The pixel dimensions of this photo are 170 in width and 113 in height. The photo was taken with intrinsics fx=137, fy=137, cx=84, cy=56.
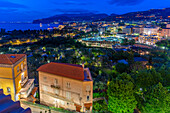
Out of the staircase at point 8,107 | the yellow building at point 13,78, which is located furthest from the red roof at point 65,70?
the staircase at point 8,107

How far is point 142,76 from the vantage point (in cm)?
1227

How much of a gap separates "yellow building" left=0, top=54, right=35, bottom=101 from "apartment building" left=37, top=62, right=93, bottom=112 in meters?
1.35

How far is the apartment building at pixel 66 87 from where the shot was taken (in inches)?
339

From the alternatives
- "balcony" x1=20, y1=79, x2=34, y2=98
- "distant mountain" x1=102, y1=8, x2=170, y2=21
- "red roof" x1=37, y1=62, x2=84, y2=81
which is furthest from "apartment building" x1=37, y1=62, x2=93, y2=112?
"distant mountain" x1=102, y1=8, x2=170, y2=21

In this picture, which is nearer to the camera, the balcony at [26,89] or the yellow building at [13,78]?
the yellow building at [13,78]

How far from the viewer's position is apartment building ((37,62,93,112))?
28.2ft

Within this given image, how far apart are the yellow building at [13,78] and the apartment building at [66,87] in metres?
1.35

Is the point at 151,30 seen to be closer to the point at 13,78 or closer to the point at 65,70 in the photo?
the point at 65,70

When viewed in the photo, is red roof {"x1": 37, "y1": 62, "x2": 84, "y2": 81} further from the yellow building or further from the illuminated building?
the illuminated building

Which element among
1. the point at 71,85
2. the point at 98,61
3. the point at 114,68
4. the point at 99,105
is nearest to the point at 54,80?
the point at 71,85

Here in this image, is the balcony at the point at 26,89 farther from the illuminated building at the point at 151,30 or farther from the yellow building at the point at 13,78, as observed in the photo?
the illuminated building at the point at 151,30

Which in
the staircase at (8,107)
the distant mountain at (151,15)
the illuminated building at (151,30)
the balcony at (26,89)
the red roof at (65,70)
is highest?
the distant mountain at (151,15)

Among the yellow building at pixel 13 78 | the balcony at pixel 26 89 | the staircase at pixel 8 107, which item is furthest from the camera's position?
the balcony at pixel 26 89

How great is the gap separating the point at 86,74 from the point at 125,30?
254 feet
